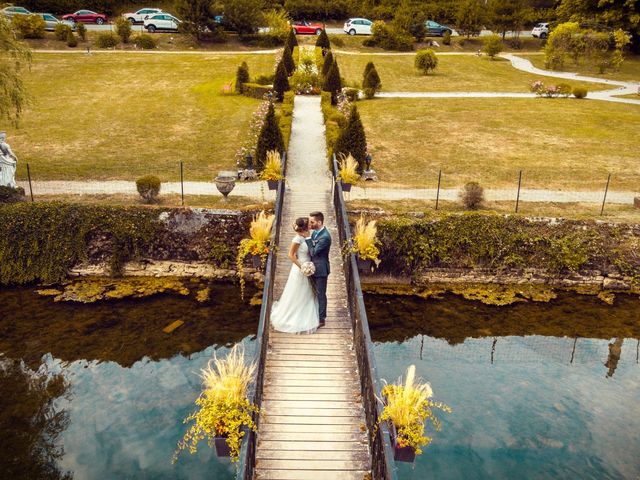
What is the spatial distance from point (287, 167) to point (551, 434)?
12455 mm

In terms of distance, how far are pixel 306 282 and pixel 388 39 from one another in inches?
1652

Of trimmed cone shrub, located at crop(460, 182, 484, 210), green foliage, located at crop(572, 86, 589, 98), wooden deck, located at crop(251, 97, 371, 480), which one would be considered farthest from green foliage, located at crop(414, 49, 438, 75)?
wooden deck, located at crop(251, 97, 371, 480)

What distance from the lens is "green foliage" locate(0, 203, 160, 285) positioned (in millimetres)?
17578

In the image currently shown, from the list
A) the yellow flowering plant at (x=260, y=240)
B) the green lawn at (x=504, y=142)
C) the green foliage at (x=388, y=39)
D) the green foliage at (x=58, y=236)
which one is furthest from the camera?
the green foliage at (x=388, y=39)

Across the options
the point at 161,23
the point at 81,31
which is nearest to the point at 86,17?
the point at 161,23

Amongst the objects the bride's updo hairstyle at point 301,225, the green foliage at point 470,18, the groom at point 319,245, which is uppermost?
the green foliage at point 470,18

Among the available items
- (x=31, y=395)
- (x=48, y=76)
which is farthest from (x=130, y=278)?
(x=48, y=76)

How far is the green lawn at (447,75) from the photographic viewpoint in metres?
38.2

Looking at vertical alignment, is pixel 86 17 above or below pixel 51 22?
above

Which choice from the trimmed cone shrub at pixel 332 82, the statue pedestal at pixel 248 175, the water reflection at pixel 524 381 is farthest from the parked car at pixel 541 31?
the water reflection at pixel 524 381

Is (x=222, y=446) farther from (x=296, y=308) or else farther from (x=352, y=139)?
(x=352, y=139)

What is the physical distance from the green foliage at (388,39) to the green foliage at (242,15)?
9171 mm

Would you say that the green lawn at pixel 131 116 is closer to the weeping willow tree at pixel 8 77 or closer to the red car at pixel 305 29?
the weeping willow tree at pixel 8 77

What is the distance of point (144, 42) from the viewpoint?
149ft
